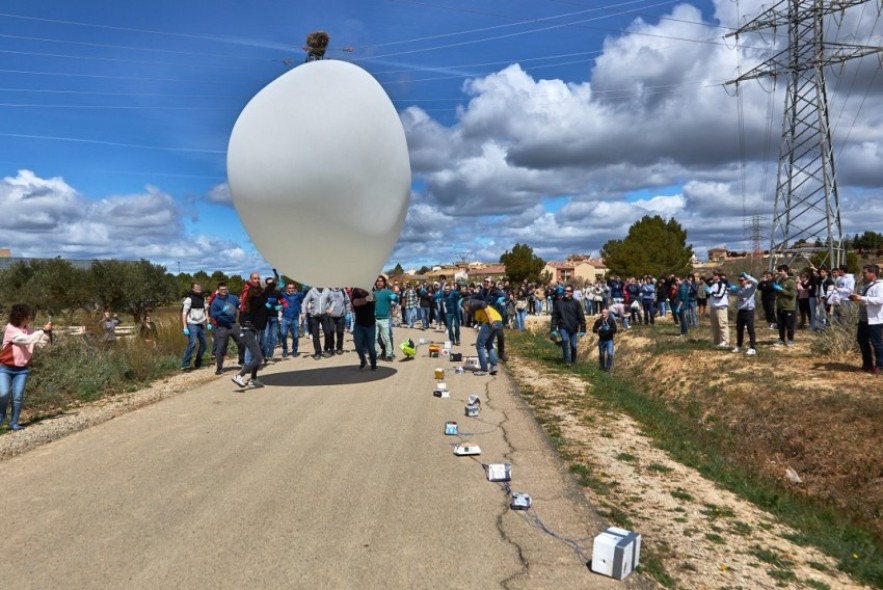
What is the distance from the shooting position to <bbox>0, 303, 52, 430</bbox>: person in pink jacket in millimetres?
6980

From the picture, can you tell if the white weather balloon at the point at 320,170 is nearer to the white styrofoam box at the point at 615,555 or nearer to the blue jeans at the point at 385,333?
the blue jeans at the point at 385,333

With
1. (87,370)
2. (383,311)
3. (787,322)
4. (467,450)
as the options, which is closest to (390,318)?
(383,311)

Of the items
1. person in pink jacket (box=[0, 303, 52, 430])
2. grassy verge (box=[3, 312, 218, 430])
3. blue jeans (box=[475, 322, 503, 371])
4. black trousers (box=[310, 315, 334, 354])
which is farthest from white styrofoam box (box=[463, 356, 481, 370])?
person in pink jacket (box=[0, 303, 52, 430])

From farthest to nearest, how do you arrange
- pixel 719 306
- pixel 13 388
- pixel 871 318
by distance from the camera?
pixel 719 306, pixel 871 318, pixel 13 388

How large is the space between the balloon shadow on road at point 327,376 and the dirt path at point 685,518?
408 centimetres

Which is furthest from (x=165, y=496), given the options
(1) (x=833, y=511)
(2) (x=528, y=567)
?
(1) (x=833, y=511)

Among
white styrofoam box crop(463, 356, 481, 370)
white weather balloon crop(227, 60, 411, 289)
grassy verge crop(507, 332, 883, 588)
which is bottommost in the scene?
grassy verge crop(507, 332, 883, 588)

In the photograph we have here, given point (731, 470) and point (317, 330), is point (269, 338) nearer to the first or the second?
point (317, 330)

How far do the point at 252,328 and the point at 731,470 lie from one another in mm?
7574

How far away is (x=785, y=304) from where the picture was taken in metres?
12.7

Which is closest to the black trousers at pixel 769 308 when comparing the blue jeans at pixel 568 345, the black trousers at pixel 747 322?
the black trousers at pixel 747 322

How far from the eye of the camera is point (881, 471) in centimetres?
683

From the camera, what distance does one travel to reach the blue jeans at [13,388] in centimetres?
697

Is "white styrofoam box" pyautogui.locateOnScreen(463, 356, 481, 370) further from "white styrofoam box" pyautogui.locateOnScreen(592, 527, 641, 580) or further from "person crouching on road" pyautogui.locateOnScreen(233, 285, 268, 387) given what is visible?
"white styrofoam box" pyautogui.locateOnScreen(592, 527, 641, 580)
